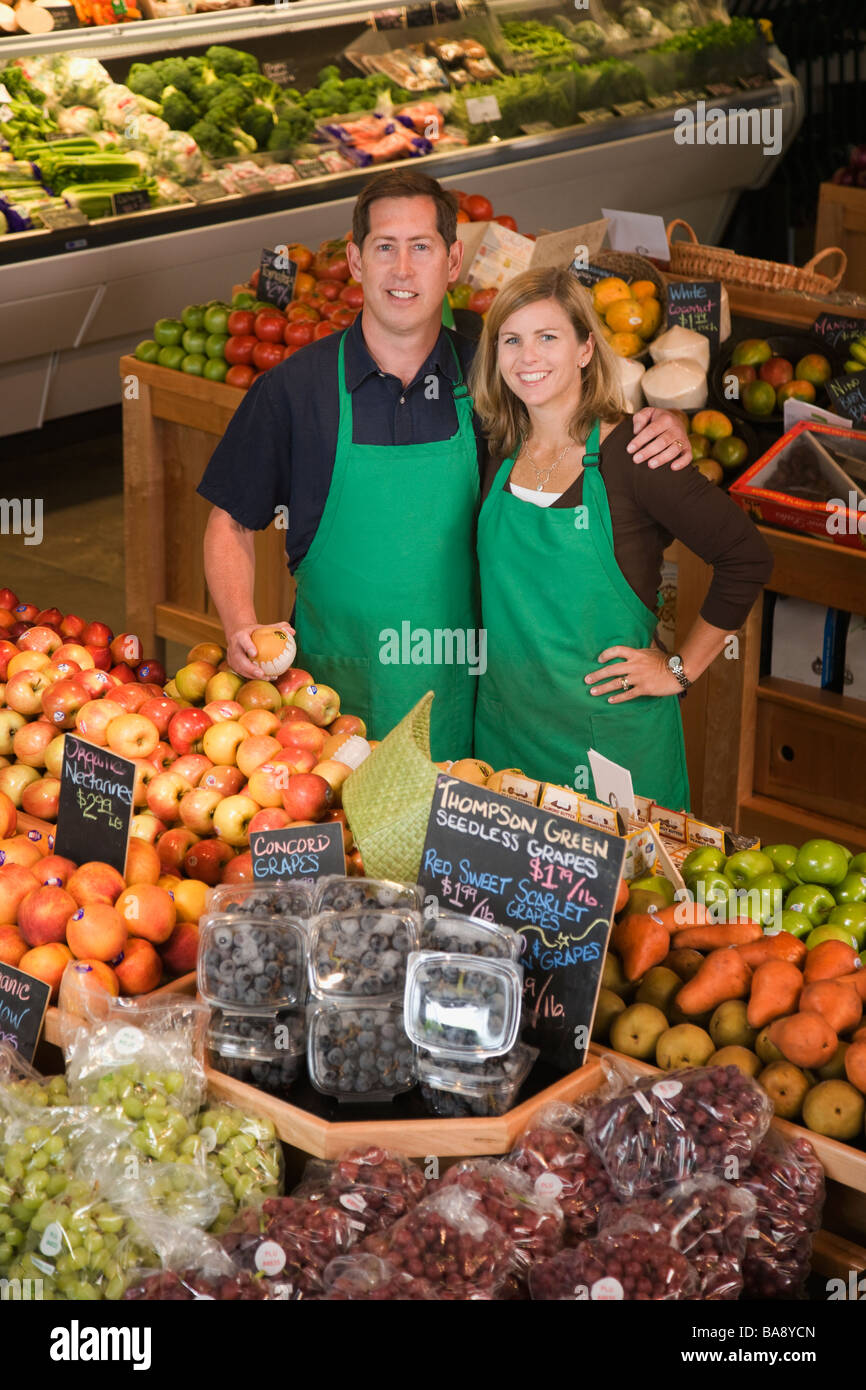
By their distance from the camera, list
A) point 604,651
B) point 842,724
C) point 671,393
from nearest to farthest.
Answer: point 604,651
point 842,724
point 671,393

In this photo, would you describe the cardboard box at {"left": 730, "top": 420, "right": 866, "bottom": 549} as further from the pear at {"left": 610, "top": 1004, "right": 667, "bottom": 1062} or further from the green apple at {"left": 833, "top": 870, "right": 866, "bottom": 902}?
the pear at {"left": 610, "top": 1004, "right": 667, "bottom": 1062}

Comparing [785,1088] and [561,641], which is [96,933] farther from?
[561,641]

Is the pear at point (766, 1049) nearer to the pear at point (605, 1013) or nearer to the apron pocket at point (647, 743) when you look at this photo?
the pear at point (605, 1013)

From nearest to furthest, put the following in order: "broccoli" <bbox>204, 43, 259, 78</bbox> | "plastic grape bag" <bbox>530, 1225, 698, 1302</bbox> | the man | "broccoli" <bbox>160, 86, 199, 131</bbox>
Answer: "plastic grape bag" <bbox>530, 1225, 698, 1302</bbox> < the man < "broccoli" <bbox>160, 86, 199, 131</bbox> < "broccoli" <bbox>204, 43, 259, 78</bbox>

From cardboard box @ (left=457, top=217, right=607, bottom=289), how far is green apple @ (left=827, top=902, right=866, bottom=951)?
311 cm

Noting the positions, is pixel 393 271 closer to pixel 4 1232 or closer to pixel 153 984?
pixel 153 984

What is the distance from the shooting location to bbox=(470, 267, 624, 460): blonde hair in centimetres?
292

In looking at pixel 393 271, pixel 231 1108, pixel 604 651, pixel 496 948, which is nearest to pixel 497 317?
pixel 393 271

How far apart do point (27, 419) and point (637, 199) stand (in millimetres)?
3899

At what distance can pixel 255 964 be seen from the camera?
1985 millimetres

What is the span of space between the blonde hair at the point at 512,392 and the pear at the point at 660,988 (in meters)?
1.27

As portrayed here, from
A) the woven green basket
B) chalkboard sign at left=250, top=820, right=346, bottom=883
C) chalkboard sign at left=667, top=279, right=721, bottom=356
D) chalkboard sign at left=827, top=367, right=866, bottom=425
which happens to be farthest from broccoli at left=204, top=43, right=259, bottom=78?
chalkboard sign at left=250, top=820, right=346, bottom=883

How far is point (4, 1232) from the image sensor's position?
71.3 inches

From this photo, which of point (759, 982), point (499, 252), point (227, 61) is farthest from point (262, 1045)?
point (227, 61)
